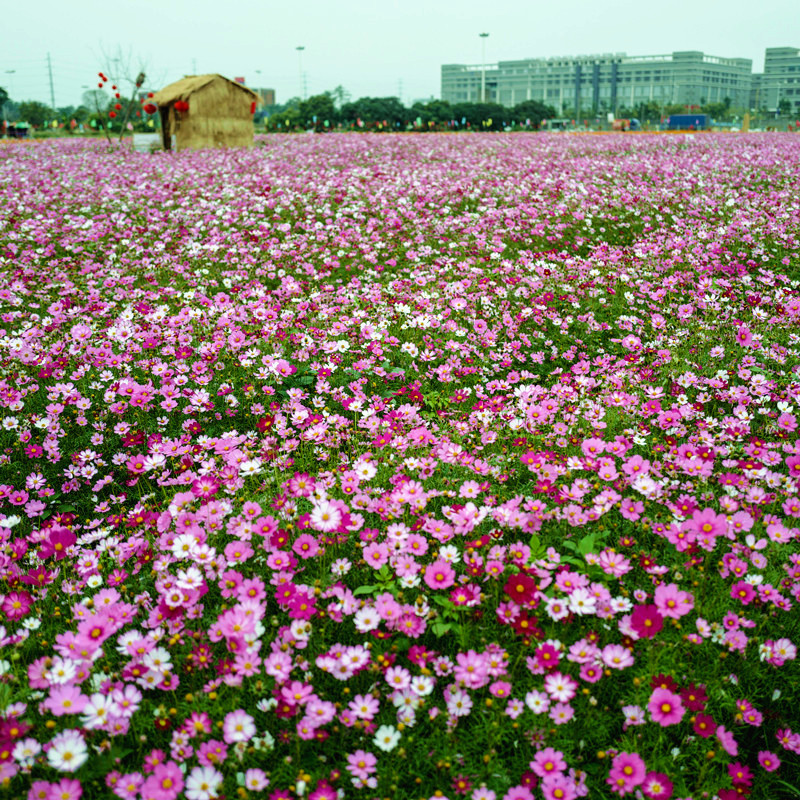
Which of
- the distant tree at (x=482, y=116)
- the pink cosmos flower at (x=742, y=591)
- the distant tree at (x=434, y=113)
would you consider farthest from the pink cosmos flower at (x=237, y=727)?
the distant tree at (x=482, y=116)

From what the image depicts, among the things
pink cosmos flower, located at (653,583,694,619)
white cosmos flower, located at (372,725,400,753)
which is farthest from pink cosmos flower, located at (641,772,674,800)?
white cosmos flower, located at (372,725,400,753)

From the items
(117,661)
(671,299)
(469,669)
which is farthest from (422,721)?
(671,299)

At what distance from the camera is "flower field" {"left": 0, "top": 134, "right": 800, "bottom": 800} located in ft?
6.42

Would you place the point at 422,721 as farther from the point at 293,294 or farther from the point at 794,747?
the point at 293,294

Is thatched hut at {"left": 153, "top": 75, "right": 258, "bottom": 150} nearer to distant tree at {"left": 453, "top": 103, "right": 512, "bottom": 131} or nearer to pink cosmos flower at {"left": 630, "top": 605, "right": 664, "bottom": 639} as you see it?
pink cosmos flower at {"left": 630, "top": 605, "right": 664, "bottom": 639}

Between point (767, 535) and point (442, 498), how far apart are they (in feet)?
4.78

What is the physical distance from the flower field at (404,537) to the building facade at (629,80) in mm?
176409

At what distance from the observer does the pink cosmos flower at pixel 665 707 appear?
6.26 feet

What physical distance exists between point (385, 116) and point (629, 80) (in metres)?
161

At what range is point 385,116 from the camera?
4391 cm

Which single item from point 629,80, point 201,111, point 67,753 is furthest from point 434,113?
point 629,80

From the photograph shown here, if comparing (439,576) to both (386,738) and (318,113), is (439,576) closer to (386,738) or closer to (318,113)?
(386,738)

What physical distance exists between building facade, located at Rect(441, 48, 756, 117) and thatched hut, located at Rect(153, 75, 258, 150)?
15793cm

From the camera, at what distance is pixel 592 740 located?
6.73 feet
